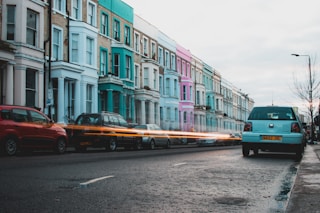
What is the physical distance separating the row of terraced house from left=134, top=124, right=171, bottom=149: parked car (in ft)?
17.4

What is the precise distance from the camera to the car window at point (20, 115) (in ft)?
49.6

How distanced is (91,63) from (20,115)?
15712 mm

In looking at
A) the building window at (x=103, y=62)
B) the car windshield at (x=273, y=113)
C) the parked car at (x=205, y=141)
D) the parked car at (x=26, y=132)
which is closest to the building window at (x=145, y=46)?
the building window at (x=103, y=62)

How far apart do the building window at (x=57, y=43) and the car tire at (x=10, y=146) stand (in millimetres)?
13388

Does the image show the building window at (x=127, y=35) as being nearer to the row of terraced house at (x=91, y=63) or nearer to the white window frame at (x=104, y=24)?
the row of terraced house at (x=91, y=63)

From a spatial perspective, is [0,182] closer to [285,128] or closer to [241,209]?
[241,209]

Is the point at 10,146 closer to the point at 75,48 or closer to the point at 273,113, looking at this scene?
the point at 273,113

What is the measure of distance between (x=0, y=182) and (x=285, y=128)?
9.39m

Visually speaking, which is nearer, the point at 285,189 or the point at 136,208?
the point at 136,208

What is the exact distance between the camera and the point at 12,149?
1466 centimetres

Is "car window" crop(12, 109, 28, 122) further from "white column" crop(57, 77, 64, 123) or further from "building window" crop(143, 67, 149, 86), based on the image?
"building window" crop(143, 67, 149, 86)

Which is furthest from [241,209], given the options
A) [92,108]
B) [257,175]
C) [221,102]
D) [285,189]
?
[221,102]

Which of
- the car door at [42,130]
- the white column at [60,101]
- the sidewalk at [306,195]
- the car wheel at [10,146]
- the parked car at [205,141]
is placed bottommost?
the sidewalk at [306,195]

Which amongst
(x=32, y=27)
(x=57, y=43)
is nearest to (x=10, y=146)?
(x=32, y=27)
